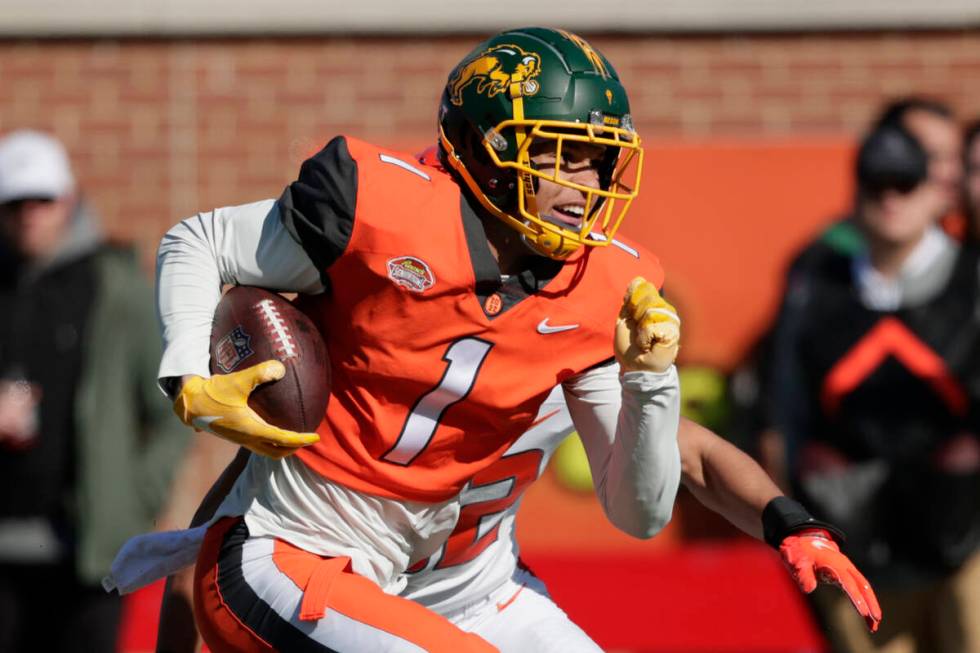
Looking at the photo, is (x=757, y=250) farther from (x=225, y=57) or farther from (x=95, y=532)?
(x=95, y=532)

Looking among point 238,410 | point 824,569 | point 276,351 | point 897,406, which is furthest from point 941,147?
point 238,410

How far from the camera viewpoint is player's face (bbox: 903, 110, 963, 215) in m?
5.54

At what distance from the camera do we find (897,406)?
17.2 ft

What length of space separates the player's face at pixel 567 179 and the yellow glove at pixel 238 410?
0.65 meters

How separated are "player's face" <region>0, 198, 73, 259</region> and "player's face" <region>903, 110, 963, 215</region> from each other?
113 inches

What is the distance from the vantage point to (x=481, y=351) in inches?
125

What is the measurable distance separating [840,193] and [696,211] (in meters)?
0.66

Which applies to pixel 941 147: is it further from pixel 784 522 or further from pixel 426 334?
pixel 426 334

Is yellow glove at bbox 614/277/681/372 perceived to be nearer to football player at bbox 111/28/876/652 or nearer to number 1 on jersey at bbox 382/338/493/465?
football player at bbox 111/28/876/652

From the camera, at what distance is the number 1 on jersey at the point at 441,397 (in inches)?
124

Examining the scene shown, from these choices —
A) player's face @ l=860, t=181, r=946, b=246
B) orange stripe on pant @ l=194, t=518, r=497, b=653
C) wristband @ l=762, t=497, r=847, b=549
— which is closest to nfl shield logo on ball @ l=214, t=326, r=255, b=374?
orange stripe on pant @ l=194, t=518, r=497, b=653

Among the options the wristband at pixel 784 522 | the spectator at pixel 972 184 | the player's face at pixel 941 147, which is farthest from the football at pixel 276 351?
the spectator at pixel 972 184

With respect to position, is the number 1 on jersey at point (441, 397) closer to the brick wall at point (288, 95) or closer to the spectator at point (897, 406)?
the spectator at point (897, 406)

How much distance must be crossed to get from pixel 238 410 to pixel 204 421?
0.24ft
